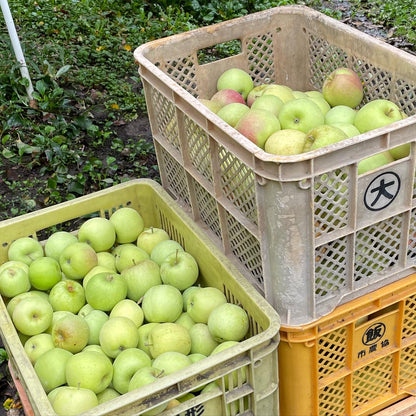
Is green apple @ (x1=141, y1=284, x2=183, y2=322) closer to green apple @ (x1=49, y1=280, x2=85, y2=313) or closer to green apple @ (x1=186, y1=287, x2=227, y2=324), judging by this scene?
green apple @ (x1=186, y1=287, x2=227, y2=324)

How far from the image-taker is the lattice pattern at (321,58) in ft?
8.97

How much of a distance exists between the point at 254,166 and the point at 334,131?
347 mm

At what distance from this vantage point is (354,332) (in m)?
2.12

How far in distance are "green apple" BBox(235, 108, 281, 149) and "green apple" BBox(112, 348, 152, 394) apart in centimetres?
78

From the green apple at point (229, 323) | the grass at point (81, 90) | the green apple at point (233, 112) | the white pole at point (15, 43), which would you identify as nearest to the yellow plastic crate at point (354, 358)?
the green apple at point (229, 323)

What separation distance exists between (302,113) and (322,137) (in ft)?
0.91

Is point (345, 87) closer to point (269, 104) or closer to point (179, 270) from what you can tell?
point (269, 104)

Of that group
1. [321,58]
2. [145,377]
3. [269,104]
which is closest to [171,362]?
[145,377]

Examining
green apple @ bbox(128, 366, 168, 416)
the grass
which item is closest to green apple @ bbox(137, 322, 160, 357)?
green apple @ bbox(128, 366, 168, 416)

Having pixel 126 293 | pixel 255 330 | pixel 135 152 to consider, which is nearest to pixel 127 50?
pixel 135 152

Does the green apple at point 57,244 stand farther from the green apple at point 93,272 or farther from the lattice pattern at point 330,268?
the lattice pattern at point 330,268

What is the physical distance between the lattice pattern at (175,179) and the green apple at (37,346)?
74cm

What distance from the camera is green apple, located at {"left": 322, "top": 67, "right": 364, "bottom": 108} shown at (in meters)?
2.56

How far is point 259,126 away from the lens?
7.30 ft
